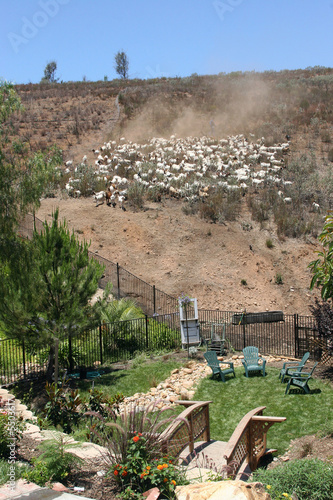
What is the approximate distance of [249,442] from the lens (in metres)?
8.16

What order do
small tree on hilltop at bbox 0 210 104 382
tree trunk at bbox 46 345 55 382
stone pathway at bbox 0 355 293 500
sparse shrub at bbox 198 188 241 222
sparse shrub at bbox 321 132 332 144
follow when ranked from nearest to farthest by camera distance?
stone pathway at bbox 0 355 293 500
small tree on hilltop at bbox 0 210 104 382
tree trunk at bbox 46 345 55 382
sparse shrub at bbox 198 188 241 222
sparse shrub at bbox 321 132 332 144

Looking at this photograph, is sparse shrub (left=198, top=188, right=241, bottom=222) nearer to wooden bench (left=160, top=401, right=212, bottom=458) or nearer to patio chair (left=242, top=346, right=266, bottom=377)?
patio chair (left=242, top=346, right=266, bottom=377)

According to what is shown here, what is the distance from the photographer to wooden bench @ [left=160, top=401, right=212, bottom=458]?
715cm

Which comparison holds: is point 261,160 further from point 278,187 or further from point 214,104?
point 214,104

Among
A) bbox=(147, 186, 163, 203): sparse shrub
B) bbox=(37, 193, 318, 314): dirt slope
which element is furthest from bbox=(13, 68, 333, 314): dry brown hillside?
bbox=(147, 186, 163, 203): sparse shrub

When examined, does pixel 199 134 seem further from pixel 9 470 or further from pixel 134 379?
pixel 9 470

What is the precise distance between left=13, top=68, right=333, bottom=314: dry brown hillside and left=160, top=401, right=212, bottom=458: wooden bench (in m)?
15.1

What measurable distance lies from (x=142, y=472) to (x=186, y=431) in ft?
8.06

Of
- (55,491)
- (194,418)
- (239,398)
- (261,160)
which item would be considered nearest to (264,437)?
(194,418)

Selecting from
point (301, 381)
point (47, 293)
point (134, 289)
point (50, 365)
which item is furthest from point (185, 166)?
point (301, 381)

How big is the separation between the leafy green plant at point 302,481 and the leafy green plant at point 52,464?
104 inches

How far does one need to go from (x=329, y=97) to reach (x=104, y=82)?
27.2m

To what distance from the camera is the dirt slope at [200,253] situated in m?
25.2

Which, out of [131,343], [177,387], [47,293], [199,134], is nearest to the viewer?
[47,293]
